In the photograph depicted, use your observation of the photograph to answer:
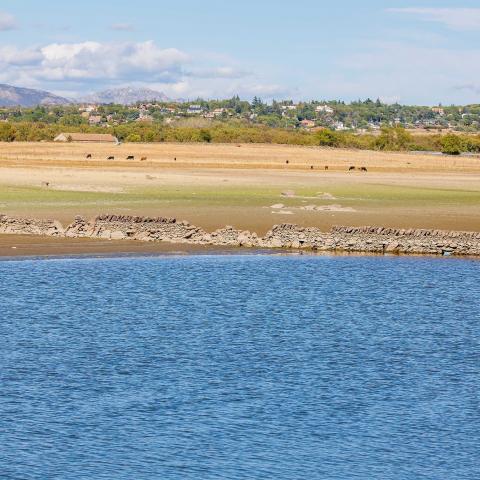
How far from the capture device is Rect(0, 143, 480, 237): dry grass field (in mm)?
57219

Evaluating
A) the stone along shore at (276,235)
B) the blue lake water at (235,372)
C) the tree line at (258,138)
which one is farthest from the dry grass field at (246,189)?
the tree line at (258,138)

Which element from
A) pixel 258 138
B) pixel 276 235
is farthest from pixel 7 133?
pixel 276 235

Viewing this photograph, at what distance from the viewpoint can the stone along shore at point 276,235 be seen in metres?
49.5

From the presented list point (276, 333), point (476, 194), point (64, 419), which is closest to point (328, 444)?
point (64, 419)

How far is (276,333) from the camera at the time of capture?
110ft

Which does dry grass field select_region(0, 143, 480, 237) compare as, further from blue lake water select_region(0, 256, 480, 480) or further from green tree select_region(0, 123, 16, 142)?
green tree select_region(0, 123, 16, 142)

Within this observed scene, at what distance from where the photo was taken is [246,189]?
72750 mm

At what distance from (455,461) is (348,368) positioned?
23.6 ft

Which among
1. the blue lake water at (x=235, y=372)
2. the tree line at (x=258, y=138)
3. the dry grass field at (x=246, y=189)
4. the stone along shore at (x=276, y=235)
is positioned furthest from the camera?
the tree line at (x=258, y=138)

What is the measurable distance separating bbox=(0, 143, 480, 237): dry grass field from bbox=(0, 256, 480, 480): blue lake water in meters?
12.0

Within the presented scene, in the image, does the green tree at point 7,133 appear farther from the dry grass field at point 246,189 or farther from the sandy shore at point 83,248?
the sandy shore at point 83,248

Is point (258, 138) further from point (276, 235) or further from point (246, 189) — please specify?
point (276, 235)

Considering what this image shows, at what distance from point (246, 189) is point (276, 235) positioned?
75.9 ft

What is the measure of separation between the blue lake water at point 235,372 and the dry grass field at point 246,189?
39.3 feet
